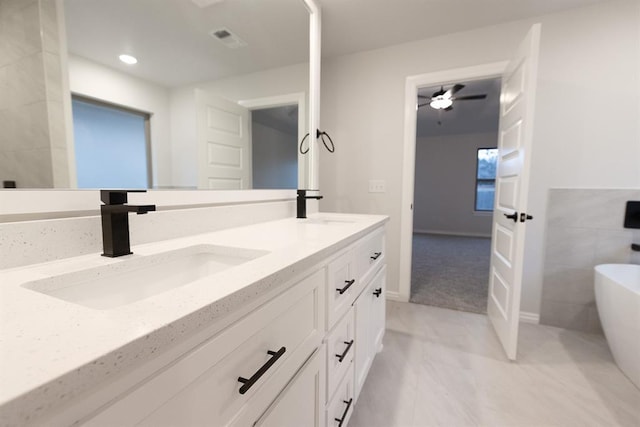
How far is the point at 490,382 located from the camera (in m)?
1.47

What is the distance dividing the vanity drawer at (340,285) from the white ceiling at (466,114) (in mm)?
2814

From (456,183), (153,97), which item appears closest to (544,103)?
(153,97)

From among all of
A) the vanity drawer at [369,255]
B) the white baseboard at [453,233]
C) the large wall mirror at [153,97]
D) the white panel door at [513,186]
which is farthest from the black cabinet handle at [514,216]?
the white baseboard at [453,233]

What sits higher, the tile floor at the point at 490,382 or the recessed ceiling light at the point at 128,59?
the recessed ceiling light at the point at 128,59

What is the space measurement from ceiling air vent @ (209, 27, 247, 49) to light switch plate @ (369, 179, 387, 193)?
1579mm

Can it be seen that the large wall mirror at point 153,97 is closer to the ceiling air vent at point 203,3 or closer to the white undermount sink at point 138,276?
the ceiling air vent at point 203,3

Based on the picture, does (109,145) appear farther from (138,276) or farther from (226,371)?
(226,371)

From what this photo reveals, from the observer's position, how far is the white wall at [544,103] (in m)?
1.81

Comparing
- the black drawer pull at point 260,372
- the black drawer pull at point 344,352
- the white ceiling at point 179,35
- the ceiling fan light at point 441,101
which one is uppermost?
the ceiling fan light at point 441,101

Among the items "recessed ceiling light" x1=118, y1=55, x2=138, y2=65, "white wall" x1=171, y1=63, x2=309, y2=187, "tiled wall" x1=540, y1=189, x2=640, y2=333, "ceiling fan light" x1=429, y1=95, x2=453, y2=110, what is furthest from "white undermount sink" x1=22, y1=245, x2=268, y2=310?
"ceiling fan light" x1=429, y1=95, x2=453, y2=110

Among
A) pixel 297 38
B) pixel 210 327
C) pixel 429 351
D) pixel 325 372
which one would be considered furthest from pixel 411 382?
pixel 297 38

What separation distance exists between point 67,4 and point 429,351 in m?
2.18

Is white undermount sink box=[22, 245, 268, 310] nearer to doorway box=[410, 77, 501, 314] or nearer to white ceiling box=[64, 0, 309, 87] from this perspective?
white ceiling box=[64, 0, 309, 87]

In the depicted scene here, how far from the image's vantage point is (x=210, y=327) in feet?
1.38
